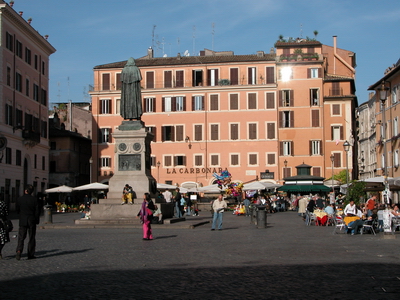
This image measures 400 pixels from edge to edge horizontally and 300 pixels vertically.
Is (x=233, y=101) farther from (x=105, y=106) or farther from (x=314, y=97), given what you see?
(x=105, y=106)

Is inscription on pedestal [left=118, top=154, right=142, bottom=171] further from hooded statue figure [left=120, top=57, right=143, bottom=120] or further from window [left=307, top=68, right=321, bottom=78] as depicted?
window [left=307, top=68, right=321, bottom=78]

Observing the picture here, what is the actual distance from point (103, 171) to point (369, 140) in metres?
28.4

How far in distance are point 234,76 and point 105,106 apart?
14509 mm

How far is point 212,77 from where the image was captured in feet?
238

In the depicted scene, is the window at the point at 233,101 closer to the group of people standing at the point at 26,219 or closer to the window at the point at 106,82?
the window at the point at 106,82

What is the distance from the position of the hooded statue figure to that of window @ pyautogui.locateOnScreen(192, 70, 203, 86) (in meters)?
41.5

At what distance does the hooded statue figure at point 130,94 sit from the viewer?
30484 mm

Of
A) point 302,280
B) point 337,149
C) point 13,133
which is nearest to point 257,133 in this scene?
point 337,149

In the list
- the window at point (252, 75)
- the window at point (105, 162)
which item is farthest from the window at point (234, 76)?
the window at point (105, 162)

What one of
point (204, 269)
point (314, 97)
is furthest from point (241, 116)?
point (204, 269)

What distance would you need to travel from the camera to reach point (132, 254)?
15664 millimetres

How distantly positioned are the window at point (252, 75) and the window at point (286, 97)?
10.7ft

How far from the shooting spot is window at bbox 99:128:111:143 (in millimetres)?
73438

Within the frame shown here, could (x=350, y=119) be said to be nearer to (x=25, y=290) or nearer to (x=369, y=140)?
(x=369, y=140)
